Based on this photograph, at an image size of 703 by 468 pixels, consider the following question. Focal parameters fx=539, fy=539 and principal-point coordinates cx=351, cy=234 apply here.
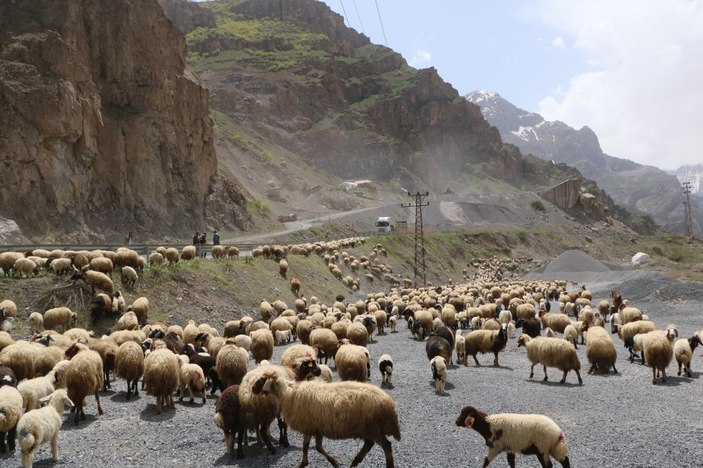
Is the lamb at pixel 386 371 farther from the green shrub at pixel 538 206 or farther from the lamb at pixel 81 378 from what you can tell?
the green shrub at pixel 538 206

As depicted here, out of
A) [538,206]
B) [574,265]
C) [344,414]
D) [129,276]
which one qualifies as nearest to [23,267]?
[129,276]

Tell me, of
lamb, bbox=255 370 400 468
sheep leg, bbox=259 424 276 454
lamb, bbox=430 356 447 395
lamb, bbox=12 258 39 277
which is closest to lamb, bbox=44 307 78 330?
lamb, bbox=12 258 39 277

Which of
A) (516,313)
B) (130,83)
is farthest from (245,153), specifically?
(516,313)

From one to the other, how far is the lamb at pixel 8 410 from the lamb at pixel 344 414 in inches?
183

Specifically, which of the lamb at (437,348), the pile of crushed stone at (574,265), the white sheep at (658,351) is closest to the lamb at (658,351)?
the white sheep at (658,351)

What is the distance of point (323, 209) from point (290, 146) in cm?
3737

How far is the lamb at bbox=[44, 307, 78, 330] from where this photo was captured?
20.2 m

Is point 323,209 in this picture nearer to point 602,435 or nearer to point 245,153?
point 245,153

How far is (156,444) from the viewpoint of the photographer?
→ 1109cm

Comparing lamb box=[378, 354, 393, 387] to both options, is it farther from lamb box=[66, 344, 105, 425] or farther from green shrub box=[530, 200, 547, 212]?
green shrub box=[530, 200, 547, 212]

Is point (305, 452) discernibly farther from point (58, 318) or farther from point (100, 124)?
point (100, 124)

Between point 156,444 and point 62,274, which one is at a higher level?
point 62,274

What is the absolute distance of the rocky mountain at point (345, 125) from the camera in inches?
5404

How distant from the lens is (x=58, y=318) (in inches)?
798
